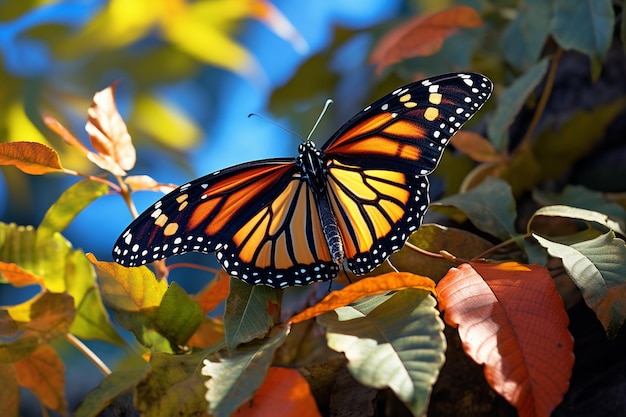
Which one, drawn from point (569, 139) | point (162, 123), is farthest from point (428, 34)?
point (162, 123)

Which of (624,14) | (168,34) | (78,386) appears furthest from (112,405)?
Result: (168,34)

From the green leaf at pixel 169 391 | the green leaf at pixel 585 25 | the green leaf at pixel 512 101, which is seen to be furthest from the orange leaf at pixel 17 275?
the green leaf at pixel 585 25

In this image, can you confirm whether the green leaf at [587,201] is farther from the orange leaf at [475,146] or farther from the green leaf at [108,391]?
the green leaf at [108,391]

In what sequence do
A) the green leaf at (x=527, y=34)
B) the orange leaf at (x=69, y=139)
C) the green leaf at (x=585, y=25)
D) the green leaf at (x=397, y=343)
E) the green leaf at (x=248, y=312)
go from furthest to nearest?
the green leaf at (x=527, y=34) → the green leaf at (x=585, y=25) → the orange leaf at (x=69, y=139) → the green leaf at (x=248, y=312) → the green leaf at (x=397, y=343)

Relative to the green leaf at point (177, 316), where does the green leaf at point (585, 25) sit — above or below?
above

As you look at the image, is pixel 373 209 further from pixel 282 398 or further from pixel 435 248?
pixel 282 398

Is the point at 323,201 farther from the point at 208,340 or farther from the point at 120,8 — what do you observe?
the point at 120,8

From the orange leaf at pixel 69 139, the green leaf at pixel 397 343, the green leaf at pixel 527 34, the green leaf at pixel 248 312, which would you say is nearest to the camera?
the green leaf at pixel 397 343
